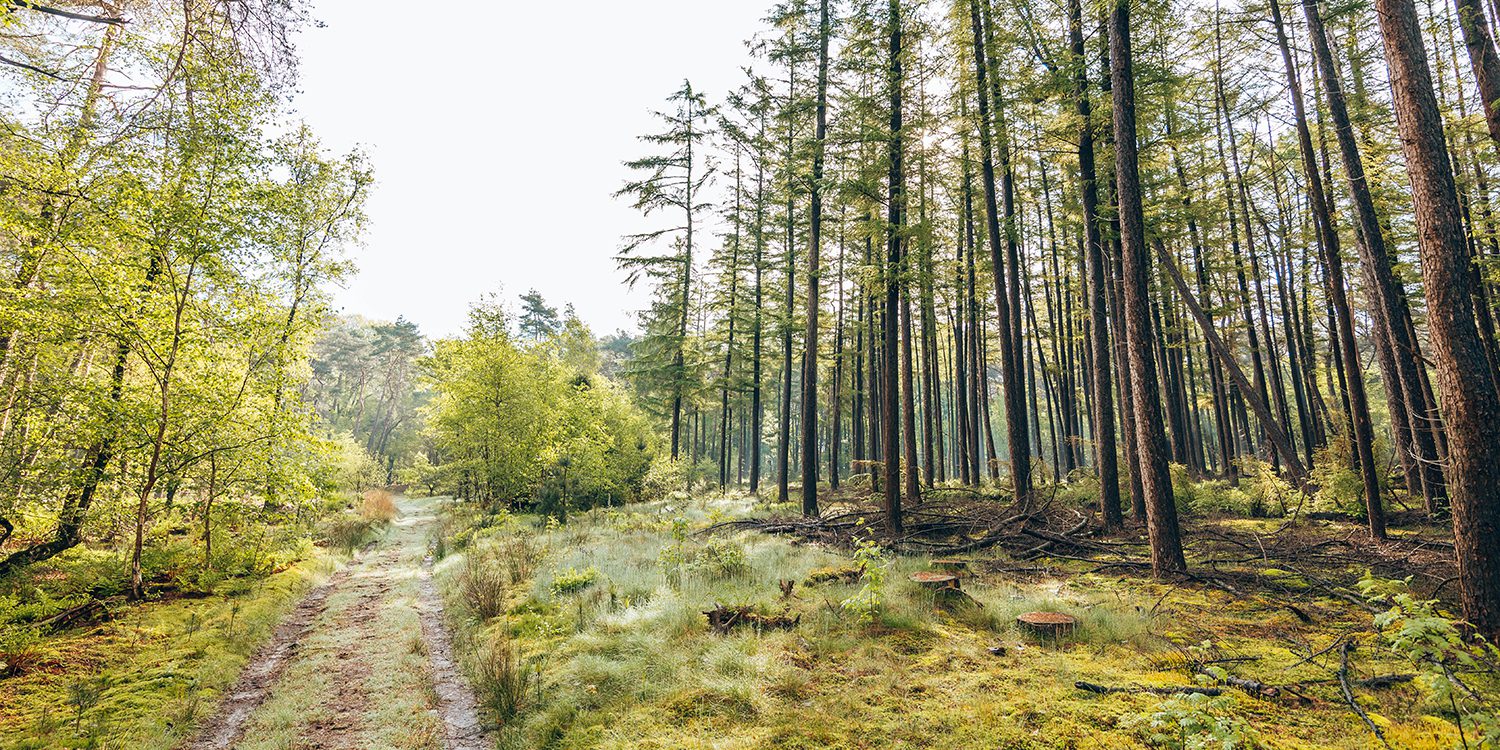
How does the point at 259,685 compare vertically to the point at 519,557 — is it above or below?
below

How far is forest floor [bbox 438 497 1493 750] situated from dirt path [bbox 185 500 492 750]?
54cm

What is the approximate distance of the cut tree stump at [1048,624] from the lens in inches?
218

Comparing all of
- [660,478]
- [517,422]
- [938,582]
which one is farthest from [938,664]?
[660,478]

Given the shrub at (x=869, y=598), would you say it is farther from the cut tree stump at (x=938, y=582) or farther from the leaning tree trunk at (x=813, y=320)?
the leaning tree trunk at (x=813, y=320)

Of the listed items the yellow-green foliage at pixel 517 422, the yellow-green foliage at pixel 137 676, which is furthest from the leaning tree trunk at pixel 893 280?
the yellow-green foliage at pixel 517 422

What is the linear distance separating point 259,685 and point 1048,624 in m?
9.21

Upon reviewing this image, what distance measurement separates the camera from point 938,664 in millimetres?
5059

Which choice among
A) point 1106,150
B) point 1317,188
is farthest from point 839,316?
point 1317,188

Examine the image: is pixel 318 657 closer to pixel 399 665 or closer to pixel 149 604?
pixel 399 665

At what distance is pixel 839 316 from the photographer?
77.2ft

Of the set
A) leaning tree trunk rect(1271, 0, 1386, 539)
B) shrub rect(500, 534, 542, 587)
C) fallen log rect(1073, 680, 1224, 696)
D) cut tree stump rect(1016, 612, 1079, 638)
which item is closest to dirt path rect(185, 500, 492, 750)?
shrub rect(500, 534, 542, 587)

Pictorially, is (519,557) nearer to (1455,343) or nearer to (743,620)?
(743,620)

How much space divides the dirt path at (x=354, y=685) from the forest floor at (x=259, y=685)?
0.02m

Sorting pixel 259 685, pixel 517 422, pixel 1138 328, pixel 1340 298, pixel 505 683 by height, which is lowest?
pixel 259 685
